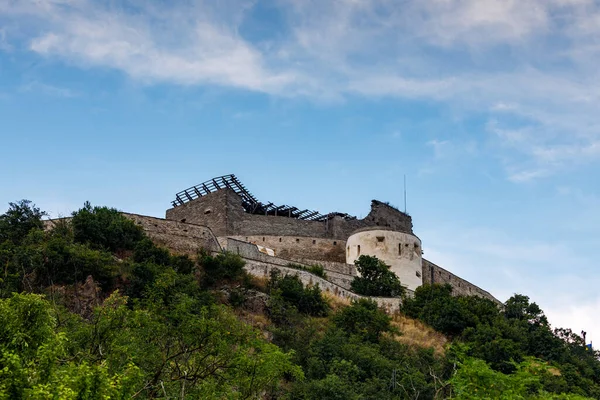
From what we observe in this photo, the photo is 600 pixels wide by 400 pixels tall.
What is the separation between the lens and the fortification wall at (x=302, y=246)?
169ft

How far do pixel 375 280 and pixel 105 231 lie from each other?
45.8ft

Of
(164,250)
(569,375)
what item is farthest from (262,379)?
(569,375)

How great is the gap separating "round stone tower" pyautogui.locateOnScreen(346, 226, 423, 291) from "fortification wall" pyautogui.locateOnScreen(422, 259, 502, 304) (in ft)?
9.45

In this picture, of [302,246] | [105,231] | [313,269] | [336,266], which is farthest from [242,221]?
[105,231]

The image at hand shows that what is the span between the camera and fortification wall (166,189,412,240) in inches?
2053

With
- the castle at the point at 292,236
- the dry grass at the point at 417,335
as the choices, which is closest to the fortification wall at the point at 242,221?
the castle at the point at 292,236

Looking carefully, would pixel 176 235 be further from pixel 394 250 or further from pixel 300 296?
pixel 394 250

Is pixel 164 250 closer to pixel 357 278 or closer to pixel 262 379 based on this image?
pixel 357 278

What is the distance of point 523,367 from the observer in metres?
21.1

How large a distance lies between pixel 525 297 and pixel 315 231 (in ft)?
41.3

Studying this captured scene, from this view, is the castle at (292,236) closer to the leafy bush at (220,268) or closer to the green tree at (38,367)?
the leafy bush at (220,268)

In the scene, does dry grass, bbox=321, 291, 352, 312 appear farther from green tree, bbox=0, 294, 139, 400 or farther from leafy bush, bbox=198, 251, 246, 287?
green tree, bbox=0, 294, 139, 400

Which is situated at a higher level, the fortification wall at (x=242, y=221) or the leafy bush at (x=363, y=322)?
the fortification wall at (x=242, y=221)

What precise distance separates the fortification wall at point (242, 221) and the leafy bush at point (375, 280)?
4.43 meters
